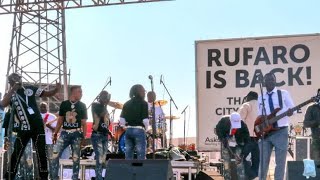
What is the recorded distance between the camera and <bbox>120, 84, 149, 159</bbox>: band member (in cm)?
894

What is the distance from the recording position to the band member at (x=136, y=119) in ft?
29.3

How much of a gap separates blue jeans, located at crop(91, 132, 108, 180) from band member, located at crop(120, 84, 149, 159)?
0.47 metres

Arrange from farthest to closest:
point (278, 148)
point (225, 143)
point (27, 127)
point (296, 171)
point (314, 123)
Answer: point (225, 143) → point (314, 123) → point (27, 127) → point (278, 148) → point (296, 171)

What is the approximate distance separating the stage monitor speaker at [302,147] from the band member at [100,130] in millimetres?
3307

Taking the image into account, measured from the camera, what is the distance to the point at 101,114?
9.32 m

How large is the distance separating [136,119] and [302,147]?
305cm

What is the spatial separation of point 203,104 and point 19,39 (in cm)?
1247

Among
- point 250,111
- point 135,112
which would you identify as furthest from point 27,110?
point 250,111

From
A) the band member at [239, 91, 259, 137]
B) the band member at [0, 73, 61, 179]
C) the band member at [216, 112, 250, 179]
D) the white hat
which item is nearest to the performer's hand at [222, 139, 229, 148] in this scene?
the band member at [216, 112, 250, 179]

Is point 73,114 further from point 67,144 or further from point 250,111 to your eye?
point 250,111

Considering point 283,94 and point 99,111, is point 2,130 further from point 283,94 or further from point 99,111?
point 283,94

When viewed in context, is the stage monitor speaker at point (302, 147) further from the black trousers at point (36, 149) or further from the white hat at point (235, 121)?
the black trousers at point (36, 149)

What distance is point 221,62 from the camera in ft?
40.7

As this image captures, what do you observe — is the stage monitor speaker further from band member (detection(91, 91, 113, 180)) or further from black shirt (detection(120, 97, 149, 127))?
band member (detection(91, 91, 113, 180))
